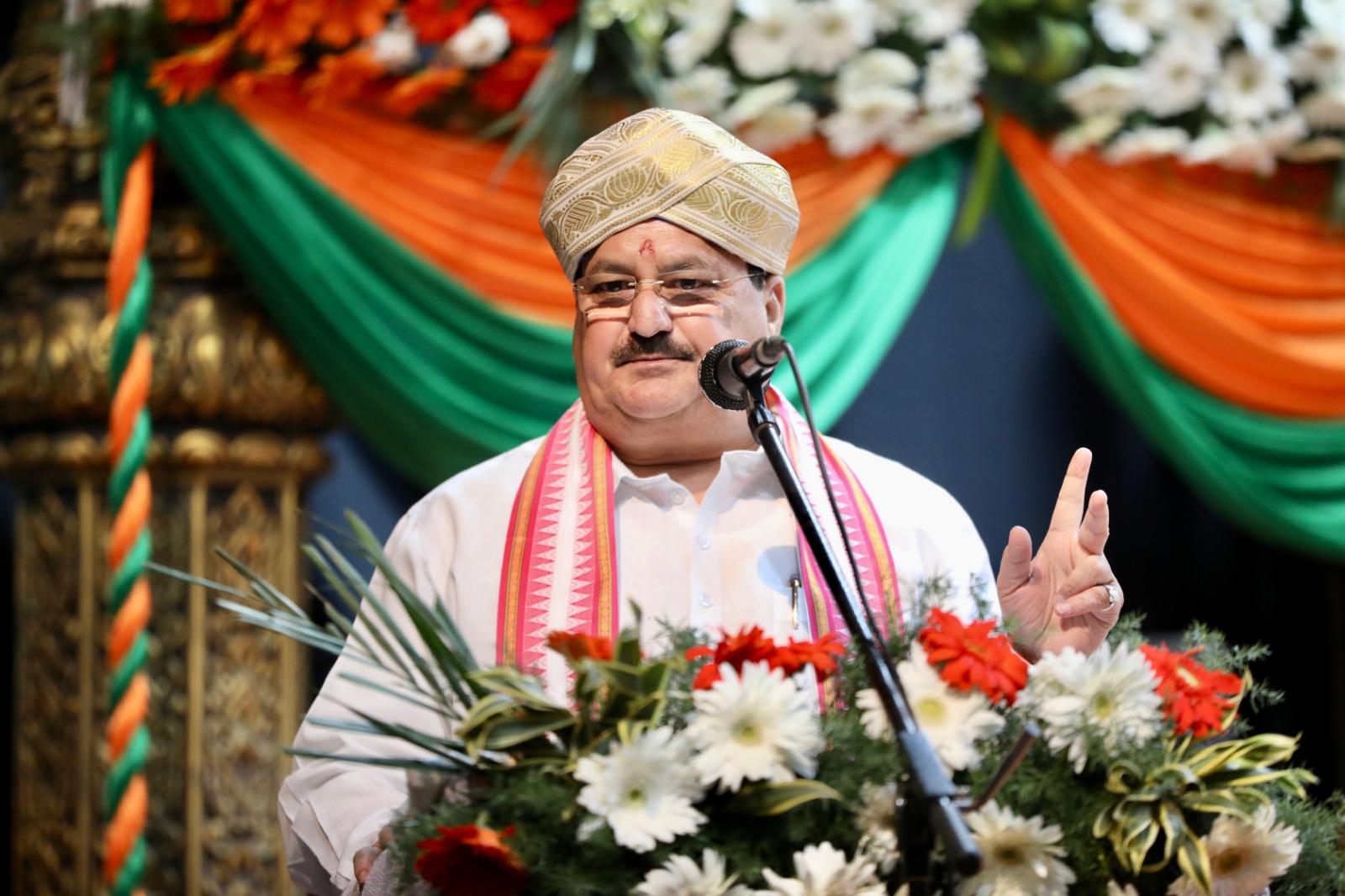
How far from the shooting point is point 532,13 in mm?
4039

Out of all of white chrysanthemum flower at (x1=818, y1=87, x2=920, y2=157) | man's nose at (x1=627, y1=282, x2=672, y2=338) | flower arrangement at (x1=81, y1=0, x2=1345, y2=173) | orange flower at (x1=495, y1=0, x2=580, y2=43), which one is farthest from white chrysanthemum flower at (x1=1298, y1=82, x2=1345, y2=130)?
man's nose at (x1=627, y1=282, x2=672, y2=338)

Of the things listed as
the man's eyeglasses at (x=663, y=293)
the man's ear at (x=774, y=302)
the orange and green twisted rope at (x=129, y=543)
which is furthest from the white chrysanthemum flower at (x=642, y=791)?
the orange and green twisted rope at (x=129, y=543)

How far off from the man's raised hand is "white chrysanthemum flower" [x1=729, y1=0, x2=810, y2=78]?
2.19m

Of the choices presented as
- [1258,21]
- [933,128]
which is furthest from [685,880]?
[1258,21]

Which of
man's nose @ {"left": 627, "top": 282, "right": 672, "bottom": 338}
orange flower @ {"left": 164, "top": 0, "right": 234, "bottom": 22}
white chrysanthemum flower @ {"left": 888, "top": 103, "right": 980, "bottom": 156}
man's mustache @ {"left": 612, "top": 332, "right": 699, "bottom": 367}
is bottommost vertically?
white chrysanthemum flower @ {"left": 888, "top": 103, "right": 980, "bottom": 156}

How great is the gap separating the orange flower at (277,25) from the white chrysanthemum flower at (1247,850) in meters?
3.11

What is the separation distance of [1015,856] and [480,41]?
2.93 metres

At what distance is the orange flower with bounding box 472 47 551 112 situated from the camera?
4.06 m

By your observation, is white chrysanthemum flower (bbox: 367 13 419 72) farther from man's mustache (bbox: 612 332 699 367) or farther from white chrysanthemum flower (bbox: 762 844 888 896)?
white chrysanthemum flower (bbox: 762 844 888 896)

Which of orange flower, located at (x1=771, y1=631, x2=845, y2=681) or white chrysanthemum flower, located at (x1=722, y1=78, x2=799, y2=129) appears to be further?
white chrysanthemum flower, located at (x1=722, y1=78, x2=799, y2=129)

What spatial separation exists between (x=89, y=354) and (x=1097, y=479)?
3065 millimetres

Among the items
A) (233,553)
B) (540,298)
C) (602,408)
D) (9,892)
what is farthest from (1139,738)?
(9,892)

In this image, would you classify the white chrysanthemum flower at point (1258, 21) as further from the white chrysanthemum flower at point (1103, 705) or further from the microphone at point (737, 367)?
the white chrysanthemum flower at point (1103, 705)

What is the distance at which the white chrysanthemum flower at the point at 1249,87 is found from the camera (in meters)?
4.46
